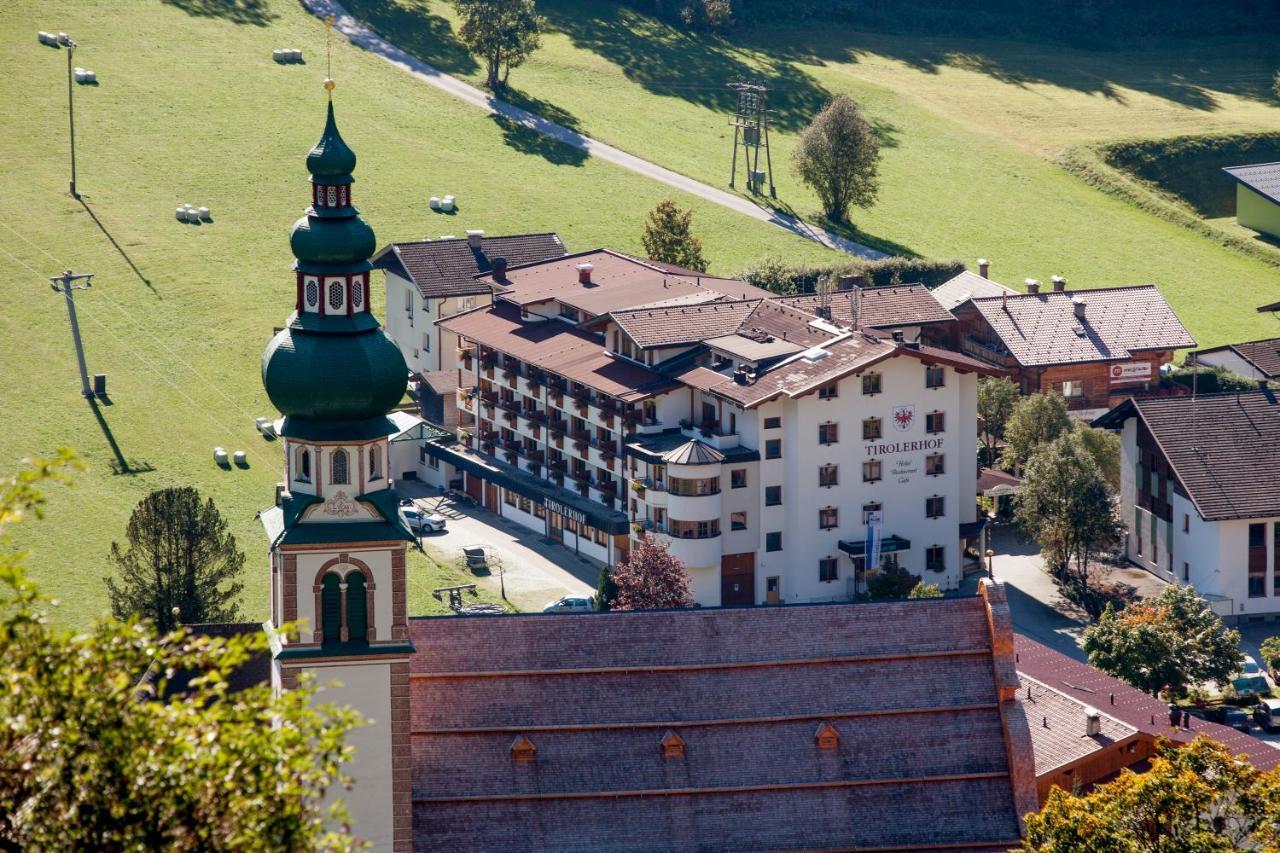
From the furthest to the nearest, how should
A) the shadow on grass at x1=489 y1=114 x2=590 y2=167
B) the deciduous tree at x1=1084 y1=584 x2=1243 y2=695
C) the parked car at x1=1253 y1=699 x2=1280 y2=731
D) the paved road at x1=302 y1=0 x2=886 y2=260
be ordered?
the shadow on grass at x1=489 y1=114 x2=590 y2=167 < the paved road at x1=302 y1=0 x2=886 y2=260 < the parked car at x1=1253 y1=699 x2=1280 y2=731 < the deciduous tree at x1=1084 y1=584 x2=1243 y2=695

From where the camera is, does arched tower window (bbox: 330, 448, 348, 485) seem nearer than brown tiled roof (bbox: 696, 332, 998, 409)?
Yes

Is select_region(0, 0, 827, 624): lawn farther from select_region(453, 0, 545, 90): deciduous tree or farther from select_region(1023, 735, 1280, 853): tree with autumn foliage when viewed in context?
select_region(1023, 735, 1280, 853): tree with autumn foliage

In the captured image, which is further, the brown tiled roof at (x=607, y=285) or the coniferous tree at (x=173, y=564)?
the brown tiled roof at (x=607, y=285)

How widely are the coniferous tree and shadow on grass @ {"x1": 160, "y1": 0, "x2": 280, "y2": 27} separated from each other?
109426 millimetres

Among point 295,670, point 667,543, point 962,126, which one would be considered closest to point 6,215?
point 667,543

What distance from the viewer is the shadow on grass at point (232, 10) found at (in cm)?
19012

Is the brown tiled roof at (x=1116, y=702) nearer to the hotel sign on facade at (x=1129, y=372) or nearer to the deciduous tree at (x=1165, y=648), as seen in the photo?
the deciduous tree at (x=1165, y=648)

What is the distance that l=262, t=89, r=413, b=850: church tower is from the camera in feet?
187

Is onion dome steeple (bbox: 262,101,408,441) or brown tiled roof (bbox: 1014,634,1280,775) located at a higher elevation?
onion dome steeple (bbox: 262,101,408,441)

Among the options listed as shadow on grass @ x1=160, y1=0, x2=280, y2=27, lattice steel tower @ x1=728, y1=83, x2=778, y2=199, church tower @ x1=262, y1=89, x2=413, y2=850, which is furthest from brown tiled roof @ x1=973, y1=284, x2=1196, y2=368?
shadow on grass @ x1=160, y1=0, x2=280, y2=27

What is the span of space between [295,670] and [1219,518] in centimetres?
5743

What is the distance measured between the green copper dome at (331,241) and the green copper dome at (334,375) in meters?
1.88

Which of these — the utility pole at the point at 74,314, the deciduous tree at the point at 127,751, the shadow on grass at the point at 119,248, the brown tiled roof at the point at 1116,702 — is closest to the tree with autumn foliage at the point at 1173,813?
the brown tiled roof at the point at 1116,702

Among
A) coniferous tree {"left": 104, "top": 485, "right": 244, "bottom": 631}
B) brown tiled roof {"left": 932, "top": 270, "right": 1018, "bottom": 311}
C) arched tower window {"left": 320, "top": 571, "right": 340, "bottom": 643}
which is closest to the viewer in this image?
arched tower window {"left": 320, "top": 571, "right": 340, "bottom": 643}
